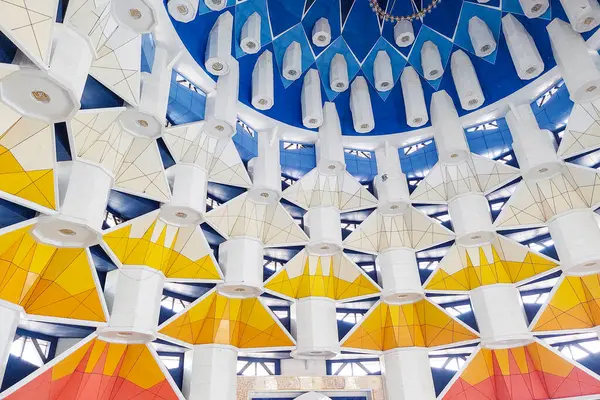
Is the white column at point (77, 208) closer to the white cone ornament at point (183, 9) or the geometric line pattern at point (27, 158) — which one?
the geometric line pattern at point (27, 158)

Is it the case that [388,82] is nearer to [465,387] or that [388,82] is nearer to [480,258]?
[480,258]

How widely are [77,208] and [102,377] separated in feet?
24.0

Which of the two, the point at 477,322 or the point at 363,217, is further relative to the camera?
the point at 363,217

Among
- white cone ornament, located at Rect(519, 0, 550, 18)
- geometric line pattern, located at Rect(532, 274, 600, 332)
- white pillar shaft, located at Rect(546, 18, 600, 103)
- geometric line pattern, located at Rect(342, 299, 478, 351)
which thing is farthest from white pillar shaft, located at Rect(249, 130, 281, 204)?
geometric line pattern, located at Rect(532, 274, 600, 332)

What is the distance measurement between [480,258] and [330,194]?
28.4 ft

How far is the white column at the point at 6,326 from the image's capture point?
47.4 ft

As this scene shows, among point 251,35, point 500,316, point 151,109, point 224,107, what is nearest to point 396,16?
point 251,35

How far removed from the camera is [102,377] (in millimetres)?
19062

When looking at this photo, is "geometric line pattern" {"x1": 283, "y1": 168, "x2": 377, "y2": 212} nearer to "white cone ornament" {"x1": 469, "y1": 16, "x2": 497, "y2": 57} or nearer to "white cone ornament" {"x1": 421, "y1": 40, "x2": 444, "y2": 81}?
"white cone ornament" {"x1": 421, "y1": 40, "x2": 444, "y2": 81}

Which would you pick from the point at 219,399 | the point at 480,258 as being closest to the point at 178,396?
the point at 219,399

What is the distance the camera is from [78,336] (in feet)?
61.1

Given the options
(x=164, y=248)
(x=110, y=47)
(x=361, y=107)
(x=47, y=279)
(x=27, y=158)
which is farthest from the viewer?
(x=361, y=107)

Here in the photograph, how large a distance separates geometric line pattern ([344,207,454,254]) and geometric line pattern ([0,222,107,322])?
43.7ft

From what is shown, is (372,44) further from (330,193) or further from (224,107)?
(224,107)
